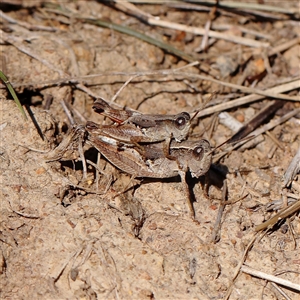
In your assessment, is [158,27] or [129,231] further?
[158,27]

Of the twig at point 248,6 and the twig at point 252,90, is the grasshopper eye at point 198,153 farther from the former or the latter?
the twig at point 248,6

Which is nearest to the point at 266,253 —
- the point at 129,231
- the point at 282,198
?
the point at 282,198

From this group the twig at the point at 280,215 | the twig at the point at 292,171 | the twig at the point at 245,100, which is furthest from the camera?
the twig at the point at 245,100

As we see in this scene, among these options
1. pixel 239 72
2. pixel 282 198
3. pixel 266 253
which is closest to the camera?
pixel 266 253

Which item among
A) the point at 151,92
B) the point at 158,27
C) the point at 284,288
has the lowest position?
the point at 284,288

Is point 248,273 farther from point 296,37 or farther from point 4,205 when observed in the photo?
point 296,37

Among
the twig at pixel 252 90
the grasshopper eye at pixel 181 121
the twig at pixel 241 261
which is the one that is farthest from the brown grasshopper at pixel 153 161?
the twig at pixel 252 90
